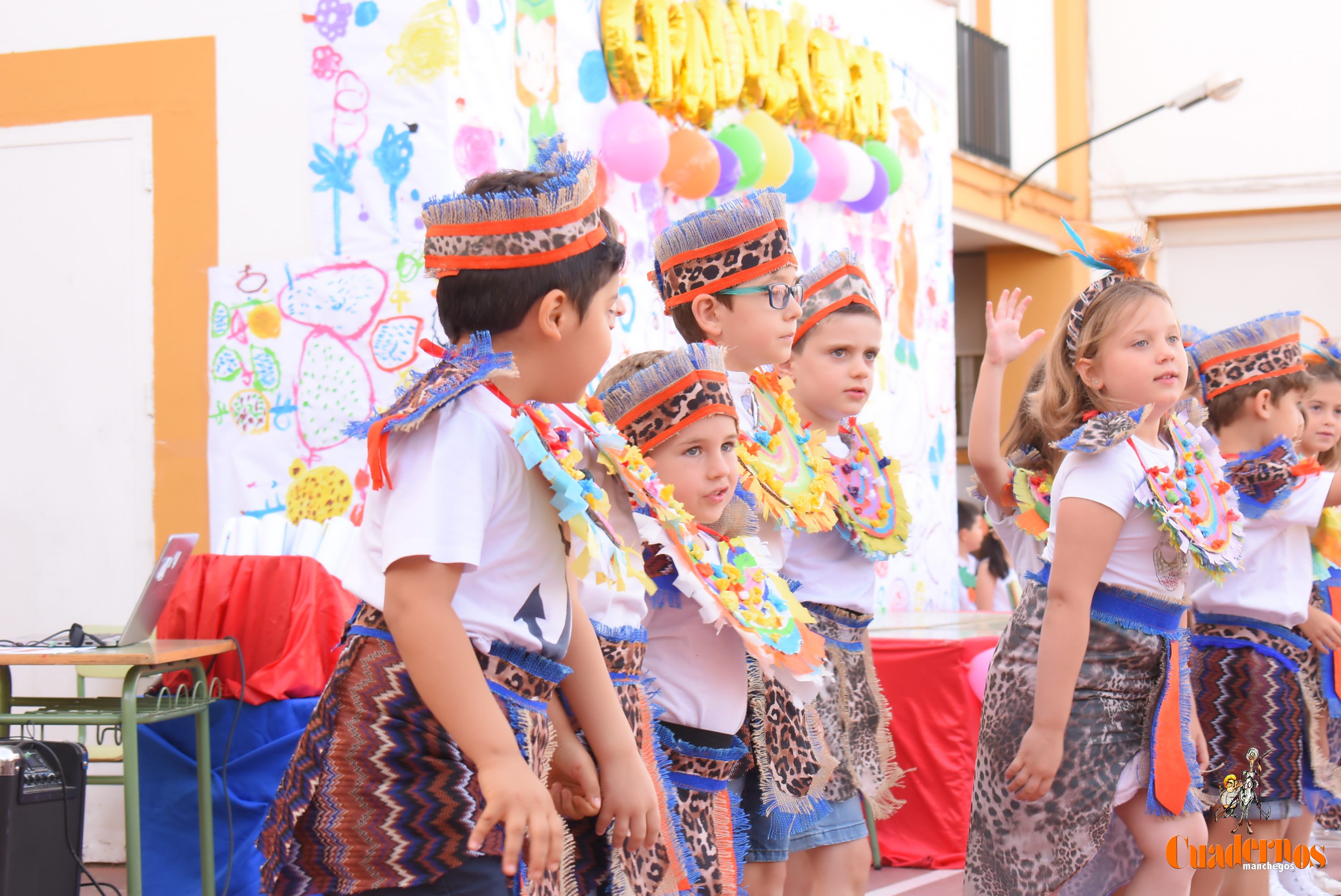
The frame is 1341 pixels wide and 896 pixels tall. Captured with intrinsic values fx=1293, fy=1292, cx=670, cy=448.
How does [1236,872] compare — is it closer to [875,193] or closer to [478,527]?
[478,527]

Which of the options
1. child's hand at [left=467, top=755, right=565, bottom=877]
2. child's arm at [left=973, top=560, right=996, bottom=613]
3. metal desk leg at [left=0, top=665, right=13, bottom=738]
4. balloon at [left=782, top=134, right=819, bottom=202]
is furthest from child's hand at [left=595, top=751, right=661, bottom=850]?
child's arm at [left=973, top=560, right=996, bottom=613]

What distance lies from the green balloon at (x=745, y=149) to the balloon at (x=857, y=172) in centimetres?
96

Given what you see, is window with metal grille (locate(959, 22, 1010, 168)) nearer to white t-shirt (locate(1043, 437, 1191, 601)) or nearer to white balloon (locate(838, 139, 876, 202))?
white balloon (locate(838, 139, 876, 202))

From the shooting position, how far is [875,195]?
7031 millimetres

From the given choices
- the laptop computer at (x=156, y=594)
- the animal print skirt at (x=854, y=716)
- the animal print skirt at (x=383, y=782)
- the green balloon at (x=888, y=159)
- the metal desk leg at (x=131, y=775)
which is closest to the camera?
the animal print skirt at (x=383, y=782)

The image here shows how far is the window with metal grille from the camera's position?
9867 mm

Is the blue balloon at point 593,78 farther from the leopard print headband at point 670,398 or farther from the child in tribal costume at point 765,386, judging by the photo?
the leopard print headband at point 670,398

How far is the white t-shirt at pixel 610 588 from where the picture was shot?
179 cm

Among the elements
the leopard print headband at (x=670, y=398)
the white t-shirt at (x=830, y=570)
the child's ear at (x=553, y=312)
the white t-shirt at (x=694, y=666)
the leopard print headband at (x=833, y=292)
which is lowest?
the white t-shirt at (x=694, y=666)

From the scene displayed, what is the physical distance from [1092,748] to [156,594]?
2.48 m

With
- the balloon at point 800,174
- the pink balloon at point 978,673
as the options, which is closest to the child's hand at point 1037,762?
the pink balloon at point 978,673

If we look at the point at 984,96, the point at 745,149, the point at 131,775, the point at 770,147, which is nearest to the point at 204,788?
the point at 131,775

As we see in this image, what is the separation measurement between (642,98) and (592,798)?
4181mm

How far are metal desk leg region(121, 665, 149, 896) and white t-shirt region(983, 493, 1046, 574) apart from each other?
2.16 metres
